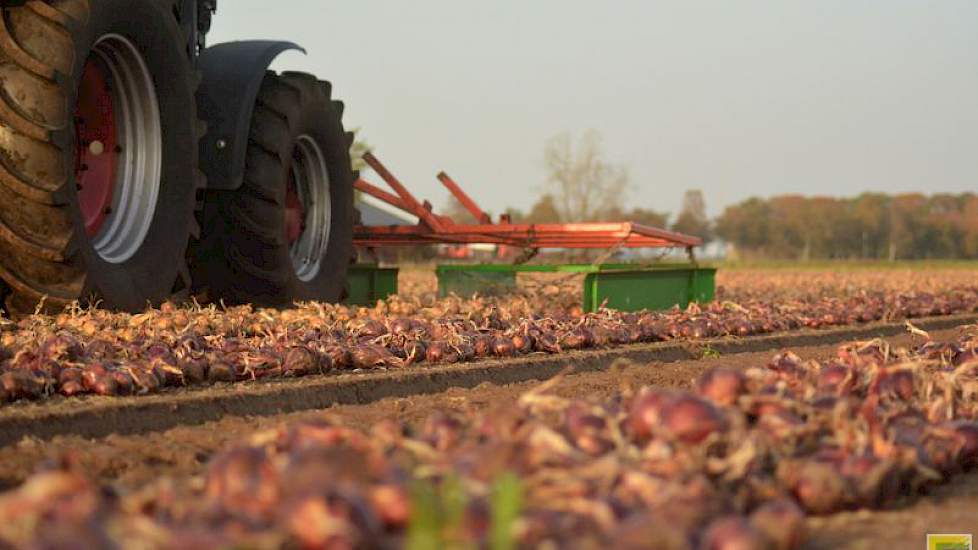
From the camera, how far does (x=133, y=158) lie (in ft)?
20.0

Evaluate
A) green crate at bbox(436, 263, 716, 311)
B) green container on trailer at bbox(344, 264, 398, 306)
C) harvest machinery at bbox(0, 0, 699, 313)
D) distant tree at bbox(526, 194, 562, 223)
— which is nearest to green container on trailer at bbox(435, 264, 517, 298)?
green crate at bbox(436, 263, 716, 311)

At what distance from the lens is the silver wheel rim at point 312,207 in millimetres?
8086

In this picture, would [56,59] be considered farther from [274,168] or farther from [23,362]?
[274,168]

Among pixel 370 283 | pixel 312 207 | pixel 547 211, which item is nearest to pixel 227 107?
pixel 312 207

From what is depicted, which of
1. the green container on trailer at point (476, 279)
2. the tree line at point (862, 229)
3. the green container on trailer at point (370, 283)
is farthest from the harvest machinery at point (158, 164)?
→ the tree line at point (862, 229)

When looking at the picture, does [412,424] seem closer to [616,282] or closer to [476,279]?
[616,282]

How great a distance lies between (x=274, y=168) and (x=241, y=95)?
1.58 ft

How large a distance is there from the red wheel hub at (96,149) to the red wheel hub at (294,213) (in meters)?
2.03

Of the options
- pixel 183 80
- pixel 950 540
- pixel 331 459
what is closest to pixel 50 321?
pixel 183 80

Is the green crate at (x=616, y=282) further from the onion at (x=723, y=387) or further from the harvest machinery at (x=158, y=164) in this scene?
the onion at (x=723, y=387)

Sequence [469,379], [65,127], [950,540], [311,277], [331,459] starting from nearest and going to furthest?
[331,459], [950,540], [65,127], [469,379], [311,277]

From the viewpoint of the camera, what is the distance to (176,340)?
17.2 feet

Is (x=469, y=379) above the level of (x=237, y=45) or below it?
below

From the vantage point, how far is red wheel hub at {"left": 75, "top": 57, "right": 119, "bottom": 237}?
5.85 m
